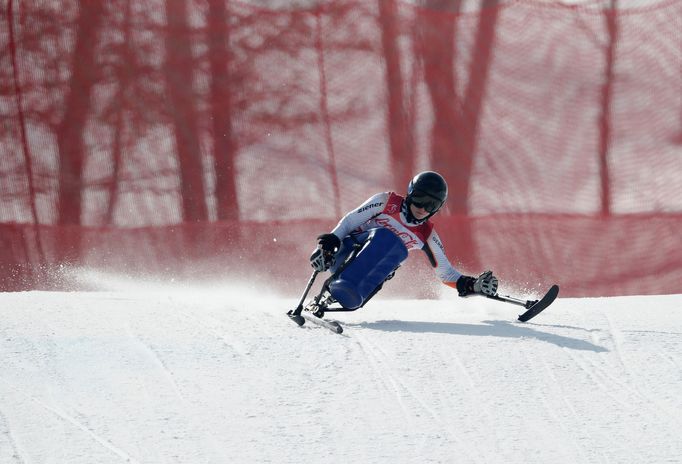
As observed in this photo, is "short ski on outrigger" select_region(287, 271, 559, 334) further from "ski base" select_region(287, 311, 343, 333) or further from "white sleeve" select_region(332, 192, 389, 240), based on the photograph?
"white sleeve" select_region(332, 192, 389, 240)

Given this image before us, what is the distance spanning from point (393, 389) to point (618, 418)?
0.93 meters

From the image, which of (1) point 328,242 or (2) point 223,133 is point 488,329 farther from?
(2) point 223,133

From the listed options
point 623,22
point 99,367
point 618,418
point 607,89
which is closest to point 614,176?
point 607,89

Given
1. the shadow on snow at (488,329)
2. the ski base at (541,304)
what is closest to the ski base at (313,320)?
the shadow on snow at (488,329)

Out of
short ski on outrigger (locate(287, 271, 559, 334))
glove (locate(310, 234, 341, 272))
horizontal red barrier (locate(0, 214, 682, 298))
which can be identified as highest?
glove (locate(310, 234, 341, 272))

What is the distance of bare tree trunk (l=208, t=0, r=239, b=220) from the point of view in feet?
27.3

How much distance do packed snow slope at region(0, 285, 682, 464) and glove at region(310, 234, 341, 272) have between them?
372mm

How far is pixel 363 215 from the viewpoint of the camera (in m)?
6.07

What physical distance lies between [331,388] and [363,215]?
2042mm

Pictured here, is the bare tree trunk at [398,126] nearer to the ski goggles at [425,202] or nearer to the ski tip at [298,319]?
the ski goggles at [425,202]

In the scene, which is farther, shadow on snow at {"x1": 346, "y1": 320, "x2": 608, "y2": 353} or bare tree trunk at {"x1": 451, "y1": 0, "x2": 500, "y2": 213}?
bare tree trunk at {"x1": 451, "y1": 0, "x2": 500, "y2": 213}

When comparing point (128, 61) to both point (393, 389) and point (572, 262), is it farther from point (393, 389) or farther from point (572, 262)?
point (393, 389)

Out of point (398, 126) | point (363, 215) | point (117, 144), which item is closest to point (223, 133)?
point (117, 144)

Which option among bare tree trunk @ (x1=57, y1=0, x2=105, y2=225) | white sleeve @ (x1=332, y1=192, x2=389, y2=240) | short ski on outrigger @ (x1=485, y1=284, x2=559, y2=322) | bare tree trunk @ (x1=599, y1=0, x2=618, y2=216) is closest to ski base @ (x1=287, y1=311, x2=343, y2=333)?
white sleeve @ (x1=332, y1=192, x2=389, y2=240)
